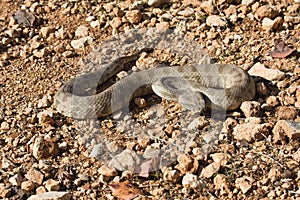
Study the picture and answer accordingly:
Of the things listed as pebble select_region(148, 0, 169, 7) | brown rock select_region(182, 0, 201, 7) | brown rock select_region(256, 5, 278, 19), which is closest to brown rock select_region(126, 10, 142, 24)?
pebble select_region(148, 0, 169, 7)

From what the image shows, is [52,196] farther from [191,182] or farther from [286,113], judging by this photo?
[286,113]

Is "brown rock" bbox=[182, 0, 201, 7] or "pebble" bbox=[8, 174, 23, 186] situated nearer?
"pebble" bbox=[8, 174, 23, 186]

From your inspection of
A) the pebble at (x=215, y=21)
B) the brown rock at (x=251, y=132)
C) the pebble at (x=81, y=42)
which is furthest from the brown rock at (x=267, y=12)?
the pebble at (x=81, y=42)

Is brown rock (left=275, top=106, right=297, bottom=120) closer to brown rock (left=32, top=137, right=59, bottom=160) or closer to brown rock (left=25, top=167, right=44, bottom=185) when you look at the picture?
brown rock (left=32, top=137, right=59, bottom=160)

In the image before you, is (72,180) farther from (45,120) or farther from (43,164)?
(45,120)

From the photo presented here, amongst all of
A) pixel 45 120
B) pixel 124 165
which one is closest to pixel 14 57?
pixel 45 120

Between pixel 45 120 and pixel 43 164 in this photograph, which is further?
pixel 45 120
